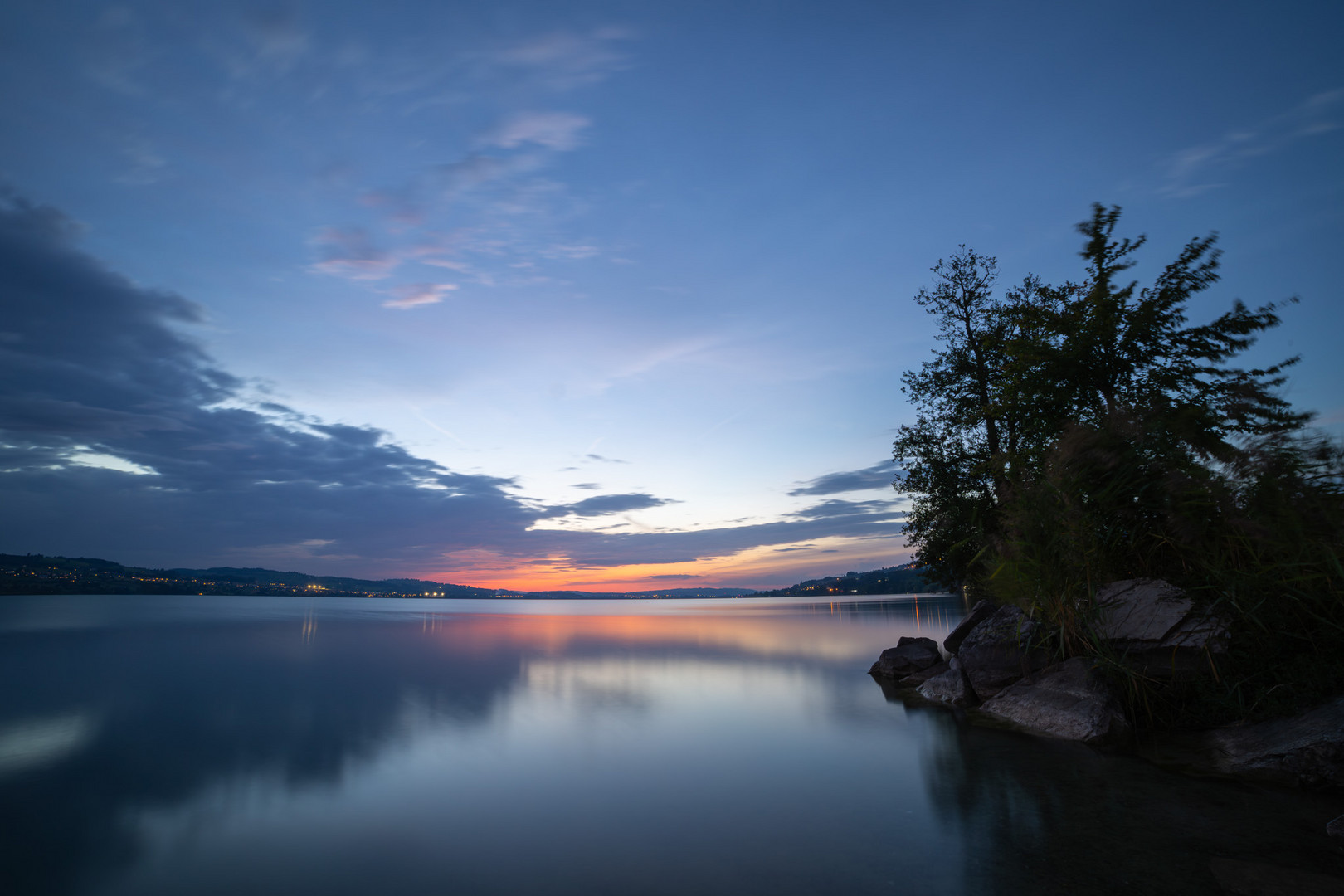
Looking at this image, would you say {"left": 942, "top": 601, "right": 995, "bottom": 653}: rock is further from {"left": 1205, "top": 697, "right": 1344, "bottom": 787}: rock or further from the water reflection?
{"left": 1205, "top": 697, "right": 1344, "bottom": 787}: rock

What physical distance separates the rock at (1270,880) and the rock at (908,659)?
42.7ft

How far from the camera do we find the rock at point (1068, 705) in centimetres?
973

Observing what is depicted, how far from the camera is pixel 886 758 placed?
33.1 feet

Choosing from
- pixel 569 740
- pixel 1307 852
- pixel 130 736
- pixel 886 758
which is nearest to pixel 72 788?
pixel 130 736

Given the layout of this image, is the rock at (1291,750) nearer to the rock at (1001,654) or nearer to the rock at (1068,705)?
the rock at (1068,705)

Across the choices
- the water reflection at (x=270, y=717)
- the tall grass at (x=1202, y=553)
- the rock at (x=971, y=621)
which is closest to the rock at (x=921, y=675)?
the rock at (x=971, y=621)

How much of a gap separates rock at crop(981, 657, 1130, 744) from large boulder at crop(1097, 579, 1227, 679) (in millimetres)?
766

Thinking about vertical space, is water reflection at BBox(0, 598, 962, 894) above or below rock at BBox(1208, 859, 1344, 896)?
below

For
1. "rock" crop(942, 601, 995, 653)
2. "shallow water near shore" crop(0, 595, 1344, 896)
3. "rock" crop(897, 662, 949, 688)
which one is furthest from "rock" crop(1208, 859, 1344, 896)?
"rock" crop(897, 662, 949, 688)

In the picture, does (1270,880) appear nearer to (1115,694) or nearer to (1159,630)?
(1115,694)

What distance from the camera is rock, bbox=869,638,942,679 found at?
18.1 metres

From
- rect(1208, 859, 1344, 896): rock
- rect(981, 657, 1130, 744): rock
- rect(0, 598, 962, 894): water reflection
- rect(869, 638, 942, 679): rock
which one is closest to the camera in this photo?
rect(1208, 859, 1344, 896): rock

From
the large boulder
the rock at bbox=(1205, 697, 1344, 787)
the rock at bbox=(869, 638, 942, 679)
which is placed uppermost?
the large boulder

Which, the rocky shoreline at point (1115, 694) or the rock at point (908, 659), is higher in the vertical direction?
the rocky shoreline at point (1115, 694)
